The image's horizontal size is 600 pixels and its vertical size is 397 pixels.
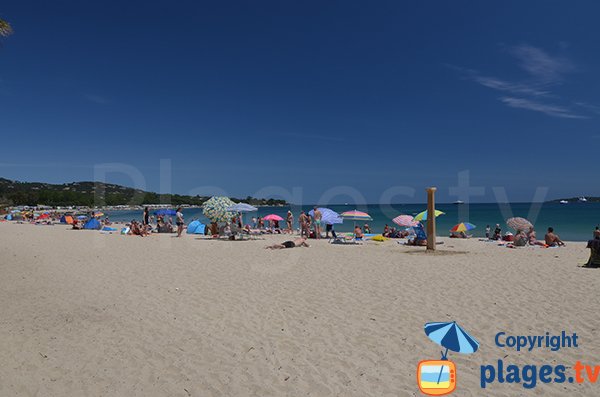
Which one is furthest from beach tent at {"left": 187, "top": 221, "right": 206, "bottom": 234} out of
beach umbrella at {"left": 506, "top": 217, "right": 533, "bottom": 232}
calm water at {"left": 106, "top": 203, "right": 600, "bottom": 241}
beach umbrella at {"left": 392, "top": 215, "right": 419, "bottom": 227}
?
beach umbrella at {"left": 506, "top": 217, "right": 533, "bottom": 232}

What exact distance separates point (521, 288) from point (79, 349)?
313 inches

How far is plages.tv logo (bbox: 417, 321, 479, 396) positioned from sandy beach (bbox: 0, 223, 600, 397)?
103 millimetres

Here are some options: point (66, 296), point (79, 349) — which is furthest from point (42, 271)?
point (79, 349)

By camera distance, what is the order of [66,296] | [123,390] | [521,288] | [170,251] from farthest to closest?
[170,251] < [521,288] < [66,296] < [123,390]

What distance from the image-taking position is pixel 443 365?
4.21 m

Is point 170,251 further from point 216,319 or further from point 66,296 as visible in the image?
point 216,319

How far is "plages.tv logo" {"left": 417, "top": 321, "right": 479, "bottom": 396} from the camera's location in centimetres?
382

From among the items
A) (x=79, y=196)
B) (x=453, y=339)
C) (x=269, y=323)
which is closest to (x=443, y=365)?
(x=453, y=339)

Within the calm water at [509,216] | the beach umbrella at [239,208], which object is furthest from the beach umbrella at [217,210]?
the calm water at [509,216]

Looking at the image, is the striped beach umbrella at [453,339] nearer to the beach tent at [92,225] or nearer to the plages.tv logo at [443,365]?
the plages.tv logo at [443,365]

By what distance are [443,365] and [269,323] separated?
2.51 meters

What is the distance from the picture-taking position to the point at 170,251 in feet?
44.4

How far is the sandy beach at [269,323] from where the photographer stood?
12.8ft

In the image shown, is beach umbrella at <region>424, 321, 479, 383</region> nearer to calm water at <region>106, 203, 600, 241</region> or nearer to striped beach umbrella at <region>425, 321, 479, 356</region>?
striped beach umbrella at <region>425, 321, 479, 356</region>
